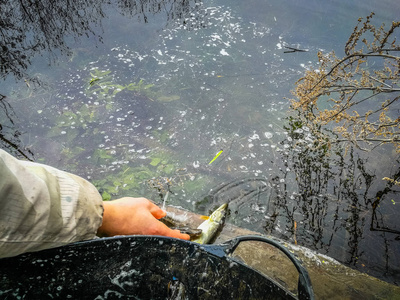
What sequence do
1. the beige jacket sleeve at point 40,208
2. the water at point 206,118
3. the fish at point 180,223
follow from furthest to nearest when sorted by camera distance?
the water at point 206,118 → the fish at point 180,223 → the beige jacket sleeve at point 40,208

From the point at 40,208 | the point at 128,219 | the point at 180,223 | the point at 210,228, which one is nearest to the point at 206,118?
the point at 180,223

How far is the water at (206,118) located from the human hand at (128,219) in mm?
1705

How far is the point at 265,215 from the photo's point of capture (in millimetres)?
3498

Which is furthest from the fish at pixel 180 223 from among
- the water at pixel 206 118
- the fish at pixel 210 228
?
the water at pixel 206 118

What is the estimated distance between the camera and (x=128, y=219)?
1805mm

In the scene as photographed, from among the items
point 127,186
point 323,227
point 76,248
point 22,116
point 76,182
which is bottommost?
point 323,227

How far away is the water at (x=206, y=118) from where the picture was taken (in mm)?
3547

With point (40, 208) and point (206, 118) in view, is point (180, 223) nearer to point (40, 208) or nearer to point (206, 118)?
point (40, 208)

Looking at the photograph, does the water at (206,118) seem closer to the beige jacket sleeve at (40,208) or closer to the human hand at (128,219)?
the human hand at (128,219)

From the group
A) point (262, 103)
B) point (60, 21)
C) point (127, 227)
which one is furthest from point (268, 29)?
point (127, 227)

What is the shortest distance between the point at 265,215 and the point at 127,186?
1.68 m

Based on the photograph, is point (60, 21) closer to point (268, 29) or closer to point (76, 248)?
point (268, 29)

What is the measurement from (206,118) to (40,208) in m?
3.36

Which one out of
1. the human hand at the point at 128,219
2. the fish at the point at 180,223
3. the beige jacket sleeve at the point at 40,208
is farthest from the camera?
the fish at the point at 180,223
